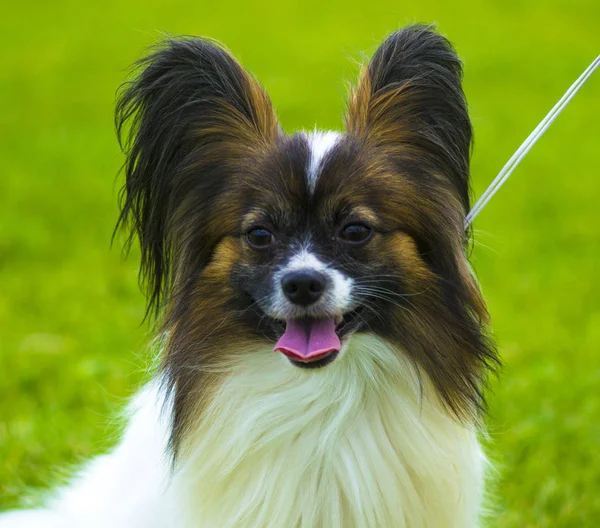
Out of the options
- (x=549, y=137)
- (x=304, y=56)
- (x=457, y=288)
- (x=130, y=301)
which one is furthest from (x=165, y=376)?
(x=304, y=56)

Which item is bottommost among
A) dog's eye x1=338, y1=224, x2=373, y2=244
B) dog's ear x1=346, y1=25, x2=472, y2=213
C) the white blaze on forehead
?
dog's eye x1=338, y1=224, x2=373, y2=244

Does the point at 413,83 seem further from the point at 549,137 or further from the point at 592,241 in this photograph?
the point at 549,137

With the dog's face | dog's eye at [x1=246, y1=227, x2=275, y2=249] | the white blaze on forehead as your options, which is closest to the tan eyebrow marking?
the dog's face

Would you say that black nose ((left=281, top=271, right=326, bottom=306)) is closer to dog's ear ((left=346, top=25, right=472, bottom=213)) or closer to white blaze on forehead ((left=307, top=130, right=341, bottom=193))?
white blaze on forehead ((left=307, top=130, right=341, bottom=193))

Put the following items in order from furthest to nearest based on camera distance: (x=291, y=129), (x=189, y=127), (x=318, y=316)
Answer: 1. (x=291, y=129)
2. (x=189, y=127)
3. (x=318, y=316)

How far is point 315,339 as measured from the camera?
10.6 feet

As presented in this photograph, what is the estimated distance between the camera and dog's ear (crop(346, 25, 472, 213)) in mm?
3373

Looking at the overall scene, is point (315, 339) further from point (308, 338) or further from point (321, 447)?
point (321, 447)

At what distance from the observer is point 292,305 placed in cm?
316

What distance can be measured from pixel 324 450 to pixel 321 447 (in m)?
0.02

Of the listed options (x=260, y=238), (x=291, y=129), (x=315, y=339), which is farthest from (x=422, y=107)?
(x=291, y=129)

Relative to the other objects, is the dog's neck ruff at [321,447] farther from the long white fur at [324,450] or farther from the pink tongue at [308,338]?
the pink tongue at [308,338]

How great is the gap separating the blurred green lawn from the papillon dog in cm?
63

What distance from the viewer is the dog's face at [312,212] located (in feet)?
10.6
